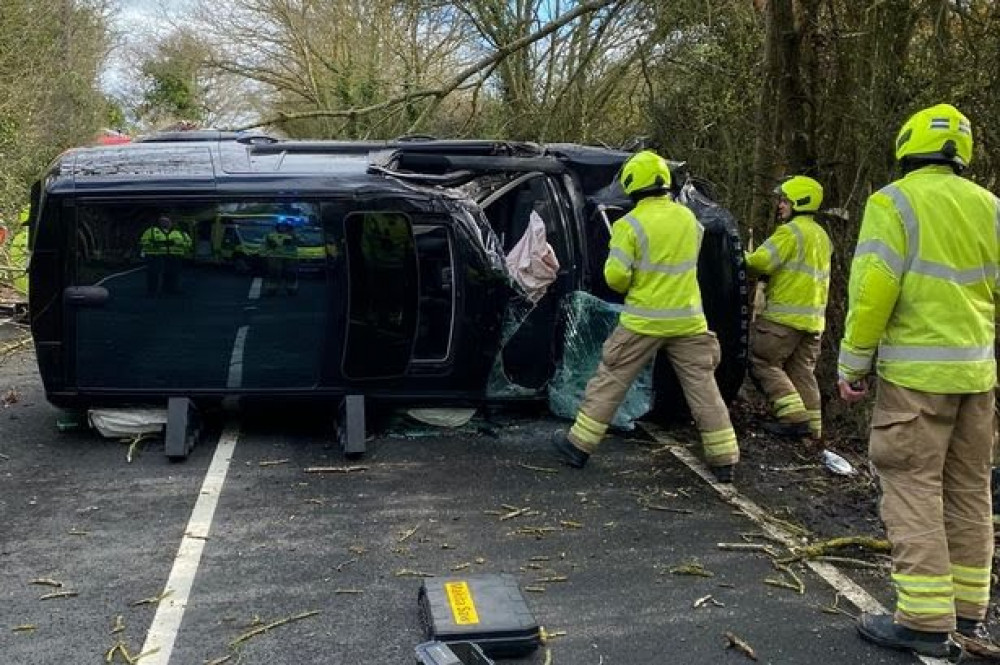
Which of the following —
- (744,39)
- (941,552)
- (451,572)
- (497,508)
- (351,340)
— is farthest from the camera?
(744,39)

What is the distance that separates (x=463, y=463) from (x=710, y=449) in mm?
1427

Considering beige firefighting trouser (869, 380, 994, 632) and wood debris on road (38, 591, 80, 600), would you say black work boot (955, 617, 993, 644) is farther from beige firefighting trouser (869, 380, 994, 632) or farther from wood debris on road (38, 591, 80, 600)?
wood debris on road (38, 591, 80, 600)

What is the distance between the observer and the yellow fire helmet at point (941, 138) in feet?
12.2

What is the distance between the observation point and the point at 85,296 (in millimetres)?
5816

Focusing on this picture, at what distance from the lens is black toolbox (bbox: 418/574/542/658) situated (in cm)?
355

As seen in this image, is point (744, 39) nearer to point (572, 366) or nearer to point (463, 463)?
point (572, 366)

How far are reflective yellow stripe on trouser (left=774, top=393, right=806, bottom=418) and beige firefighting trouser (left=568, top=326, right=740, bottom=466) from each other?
881mm

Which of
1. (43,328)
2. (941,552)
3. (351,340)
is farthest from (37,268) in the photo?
(941,552)

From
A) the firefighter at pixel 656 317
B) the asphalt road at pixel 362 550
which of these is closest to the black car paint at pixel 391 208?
the asphalt road at pixel 362 550

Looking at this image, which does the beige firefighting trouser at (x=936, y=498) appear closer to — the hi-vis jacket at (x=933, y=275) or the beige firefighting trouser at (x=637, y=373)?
the hi-vis jacket at (x=933, y=275)

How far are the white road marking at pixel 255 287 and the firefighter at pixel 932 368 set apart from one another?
3.51m

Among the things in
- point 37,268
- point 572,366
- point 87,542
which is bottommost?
point 87,542

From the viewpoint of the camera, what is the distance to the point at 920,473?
3.72 meters

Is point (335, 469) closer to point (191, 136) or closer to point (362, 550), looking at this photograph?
point (362, 550)
